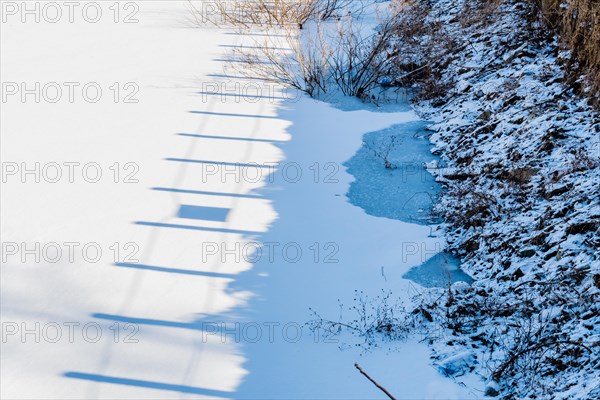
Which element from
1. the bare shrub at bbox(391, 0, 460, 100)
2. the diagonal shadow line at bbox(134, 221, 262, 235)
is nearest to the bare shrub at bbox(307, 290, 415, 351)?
the diagonal shadow line at bbox(134, 221, 262, 235)

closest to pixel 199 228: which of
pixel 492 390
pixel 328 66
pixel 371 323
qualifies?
pixel 371 323

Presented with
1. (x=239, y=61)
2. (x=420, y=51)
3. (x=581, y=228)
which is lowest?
(x=581, y=228)

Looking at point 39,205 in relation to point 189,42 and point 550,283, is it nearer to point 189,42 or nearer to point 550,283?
point 550,283

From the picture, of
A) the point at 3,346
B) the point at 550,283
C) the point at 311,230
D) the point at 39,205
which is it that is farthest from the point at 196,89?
the point at 550,283

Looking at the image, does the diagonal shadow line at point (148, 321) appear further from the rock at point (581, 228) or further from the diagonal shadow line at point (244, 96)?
the diagonal shadow line at point (244, 96)

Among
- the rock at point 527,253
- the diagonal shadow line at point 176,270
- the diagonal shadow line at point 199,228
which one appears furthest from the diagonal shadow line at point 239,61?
the rock at point 527,253

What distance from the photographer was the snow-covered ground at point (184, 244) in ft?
17.2

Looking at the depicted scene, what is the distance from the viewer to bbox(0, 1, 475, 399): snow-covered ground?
5.23 meters

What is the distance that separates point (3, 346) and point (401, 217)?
3941 mm

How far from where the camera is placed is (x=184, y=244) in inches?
273

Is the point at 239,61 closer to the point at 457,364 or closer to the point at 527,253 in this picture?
the point at 527,253

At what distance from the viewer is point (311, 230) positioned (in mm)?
7281

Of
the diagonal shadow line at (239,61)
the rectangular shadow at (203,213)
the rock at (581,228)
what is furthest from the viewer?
the diagonal shadow line at (239,61)

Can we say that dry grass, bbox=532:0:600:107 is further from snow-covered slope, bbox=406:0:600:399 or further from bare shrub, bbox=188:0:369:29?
bare shrub, bbox=188:0:369:29
